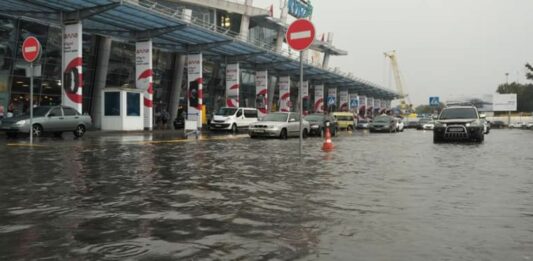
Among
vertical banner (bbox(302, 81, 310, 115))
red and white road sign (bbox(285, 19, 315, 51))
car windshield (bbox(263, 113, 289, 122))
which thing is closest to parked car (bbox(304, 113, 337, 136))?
car windshield (bbox(263, 113, 289, 122))

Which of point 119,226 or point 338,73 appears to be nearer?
point 119,226

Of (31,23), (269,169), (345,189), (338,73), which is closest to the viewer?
(345,189)

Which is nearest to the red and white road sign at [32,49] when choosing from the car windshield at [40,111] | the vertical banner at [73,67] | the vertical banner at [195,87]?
the car windshield at [40,111]

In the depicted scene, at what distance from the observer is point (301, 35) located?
1326 centimetres

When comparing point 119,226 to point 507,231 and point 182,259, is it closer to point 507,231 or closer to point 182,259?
point 182,259

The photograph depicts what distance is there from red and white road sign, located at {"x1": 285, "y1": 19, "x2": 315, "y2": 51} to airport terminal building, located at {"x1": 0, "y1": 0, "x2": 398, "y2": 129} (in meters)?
10.9

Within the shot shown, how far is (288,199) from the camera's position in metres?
7.25

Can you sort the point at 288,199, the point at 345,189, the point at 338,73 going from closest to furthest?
the point at 288,199 → the point at 345,189 → the point at 338,73

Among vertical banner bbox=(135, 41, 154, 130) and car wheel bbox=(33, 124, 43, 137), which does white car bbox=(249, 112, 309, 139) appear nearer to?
car wheel bbox=(33, 124, 43, 137)

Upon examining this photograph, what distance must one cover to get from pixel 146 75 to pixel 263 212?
101 feet

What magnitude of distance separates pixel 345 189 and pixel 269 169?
314cm

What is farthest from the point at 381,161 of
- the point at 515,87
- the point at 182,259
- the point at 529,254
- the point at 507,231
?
the point at 515,87

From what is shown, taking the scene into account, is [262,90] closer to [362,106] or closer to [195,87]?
[195,87]

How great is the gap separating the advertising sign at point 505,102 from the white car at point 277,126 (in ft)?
246
